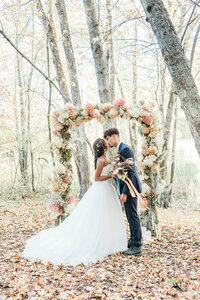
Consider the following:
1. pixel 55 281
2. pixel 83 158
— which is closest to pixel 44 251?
pixel 55 281

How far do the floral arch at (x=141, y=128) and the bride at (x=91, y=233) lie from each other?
0.92 meters

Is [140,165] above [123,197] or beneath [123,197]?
above

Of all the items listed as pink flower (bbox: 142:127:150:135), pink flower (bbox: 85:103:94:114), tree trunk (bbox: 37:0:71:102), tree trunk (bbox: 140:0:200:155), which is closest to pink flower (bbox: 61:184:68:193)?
pink flower (bbox: 85:103:94:114)

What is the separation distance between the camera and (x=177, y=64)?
3158mm

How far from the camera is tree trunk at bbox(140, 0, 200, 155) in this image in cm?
304

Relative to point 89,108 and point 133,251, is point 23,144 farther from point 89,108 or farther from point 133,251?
point 133,251

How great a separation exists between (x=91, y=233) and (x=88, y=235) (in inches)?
2.4

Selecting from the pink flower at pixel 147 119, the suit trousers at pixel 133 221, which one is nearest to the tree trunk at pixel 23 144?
the pink flower at pixel 147 119

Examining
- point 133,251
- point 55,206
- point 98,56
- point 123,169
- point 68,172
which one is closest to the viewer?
point 123,169

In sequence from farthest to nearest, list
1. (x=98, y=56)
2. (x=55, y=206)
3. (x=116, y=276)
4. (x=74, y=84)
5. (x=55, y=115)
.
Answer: (x=74, y=84) < (x=98, y=56) < (x=55, y=206) < (x=55, y=115) < (x=116, y=276)

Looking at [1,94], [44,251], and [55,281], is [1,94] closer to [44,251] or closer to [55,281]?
[44,251]

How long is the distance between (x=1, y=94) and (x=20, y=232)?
8809mm

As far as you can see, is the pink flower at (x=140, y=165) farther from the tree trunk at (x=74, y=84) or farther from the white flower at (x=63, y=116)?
the tree trunk at (x=74, y=84)

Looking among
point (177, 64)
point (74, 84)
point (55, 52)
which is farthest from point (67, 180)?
point (55, 52)
